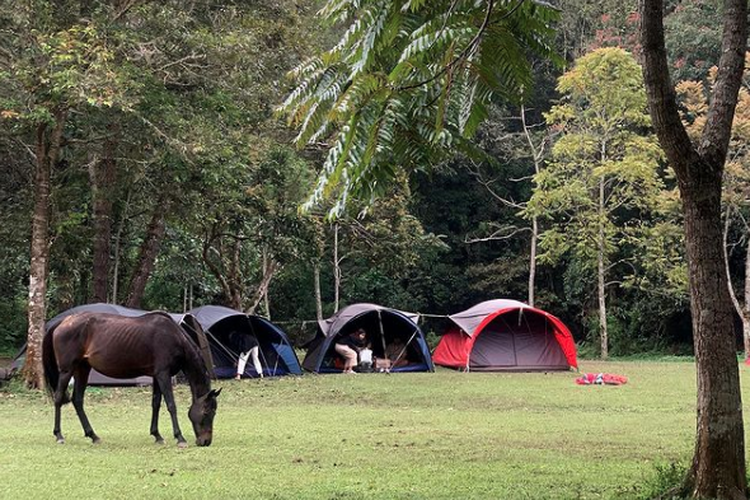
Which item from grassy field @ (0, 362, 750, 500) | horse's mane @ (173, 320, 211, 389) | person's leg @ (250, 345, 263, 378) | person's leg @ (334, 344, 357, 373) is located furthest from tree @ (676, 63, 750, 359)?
horse's mane @ (173, 320, 211, 389)

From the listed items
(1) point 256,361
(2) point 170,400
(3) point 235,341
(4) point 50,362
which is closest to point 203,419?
(2) point 170,400

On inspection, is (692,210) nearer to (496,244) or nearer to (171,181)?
(171,181)

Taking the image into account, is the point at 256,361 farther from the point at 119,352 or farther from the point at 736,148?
the point at 736,148

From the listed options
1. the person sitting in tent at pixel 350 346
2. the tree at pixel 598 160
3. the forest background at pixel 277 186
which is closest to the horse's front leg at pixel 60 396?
the forest background at pixel 277 186

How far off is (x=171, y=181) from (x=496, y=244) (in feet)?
65.6

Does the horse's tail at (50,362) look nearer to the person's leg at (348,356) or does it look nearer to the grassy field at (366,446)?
the grassy field at (366,446)

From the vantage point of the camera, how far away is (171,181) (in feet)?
52.9

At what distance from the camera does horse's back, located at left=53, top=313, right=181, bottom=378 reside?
8.43 metres

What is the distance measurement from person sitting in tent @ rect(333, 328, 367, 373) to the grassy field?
481 cm

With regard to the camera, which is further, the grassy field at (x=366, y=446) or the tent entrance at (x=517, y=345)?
the tent entrance at (x=517, y=345)

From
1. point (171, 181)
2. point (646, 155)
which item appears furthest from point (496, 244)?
point (171, 181)

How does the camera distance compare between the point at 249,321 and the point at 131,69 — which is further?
the point at 249,321

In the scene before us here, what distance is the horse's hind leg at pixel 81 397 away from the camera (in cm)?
801

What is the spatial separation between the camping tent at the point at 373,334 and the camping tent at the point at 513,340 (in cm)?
113
